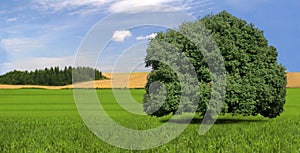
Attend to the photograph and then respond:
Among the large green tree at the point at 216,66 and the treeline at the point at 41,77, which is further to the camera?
the treeline at the point at 41,77

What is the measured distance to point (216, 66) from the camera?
25906 millimetres

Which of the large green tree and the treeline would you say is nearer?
the large green tree

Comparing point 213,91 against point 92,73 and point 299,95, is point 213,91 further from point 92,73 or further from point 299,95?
point 299,95

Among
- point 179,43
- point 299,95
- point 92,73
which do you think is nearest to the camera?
point 92,73

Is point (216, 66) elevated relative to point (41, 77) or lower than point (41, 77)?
lower

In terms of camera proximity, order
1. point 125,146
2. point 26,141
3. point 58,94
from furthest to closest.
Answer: point 58,94
point 26,141
point 125,146

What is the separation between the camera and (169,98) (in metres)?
25.9

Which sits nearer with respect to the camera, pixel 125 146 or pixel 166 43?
pixel 125 146

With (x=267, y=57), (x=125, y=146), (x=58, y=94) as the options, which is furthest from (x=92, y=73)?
(x=58, y=94)

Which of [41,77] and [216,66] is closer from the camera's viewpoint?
[216,66]

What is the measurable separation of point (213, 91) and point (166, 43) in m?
4.29

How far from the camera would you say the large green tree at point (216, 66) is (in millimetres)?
25750

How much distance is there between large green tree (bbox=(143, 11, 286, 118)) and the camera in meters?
25.8

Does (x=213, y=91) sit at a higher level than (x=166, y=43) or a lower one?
lower
